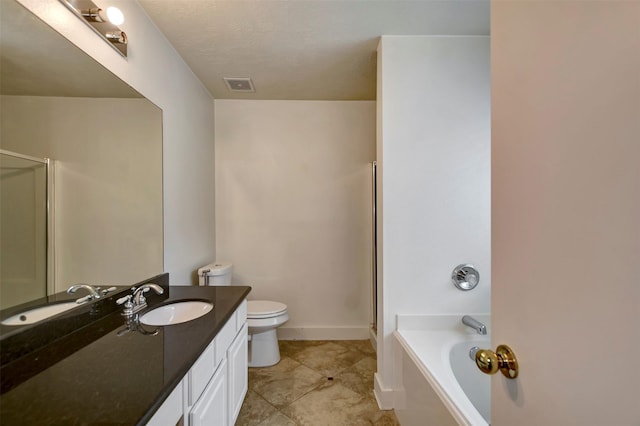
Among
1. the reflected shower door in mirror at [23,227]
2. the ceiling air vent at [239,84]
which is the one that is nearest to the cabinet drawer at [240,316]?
the reflected shower door in mirror at [23,227]

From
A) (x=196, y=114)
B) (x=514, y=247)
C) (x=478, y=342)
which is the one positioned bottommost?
(x=478, y=342)

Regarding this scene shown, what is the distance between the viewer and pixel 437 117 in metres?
1.92

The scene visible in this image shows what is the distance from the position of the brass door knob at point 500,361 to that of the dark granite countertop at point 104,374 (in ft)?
2.73

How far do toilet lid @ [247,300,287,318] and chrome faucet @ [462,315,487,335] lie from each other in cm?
141

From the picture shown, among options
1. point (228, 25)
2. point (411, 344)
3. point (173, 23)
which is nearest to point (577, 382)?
point (411, 344)

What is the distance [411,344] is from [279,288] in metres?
1.58

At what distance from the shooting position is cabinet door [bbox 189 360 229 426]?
1057mm

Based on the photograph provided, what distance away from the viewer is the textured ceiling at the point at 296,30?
1623 millimetres

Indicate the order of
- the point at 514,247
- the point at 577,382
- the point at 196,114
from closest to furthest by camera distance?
the point at 577,382
the point at 514,247
the point at 196,114

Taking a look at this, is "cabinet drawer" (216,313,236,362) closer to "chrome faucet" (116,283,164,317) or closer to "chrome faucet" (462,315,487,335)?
"chrome faucet" (116,283,164,317)

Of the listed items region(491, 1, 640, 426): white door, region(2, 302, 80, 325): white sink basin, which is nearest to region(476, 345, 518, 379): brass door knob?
region(491, 1, 640, 426): white door

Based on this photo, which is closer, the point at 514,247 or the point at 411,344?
the point at 514,247

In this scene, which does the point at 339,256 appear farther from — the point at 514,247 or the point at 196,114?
the point at 514,247

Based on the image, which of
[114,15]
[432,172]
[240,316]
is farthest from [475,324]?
[114,15]
